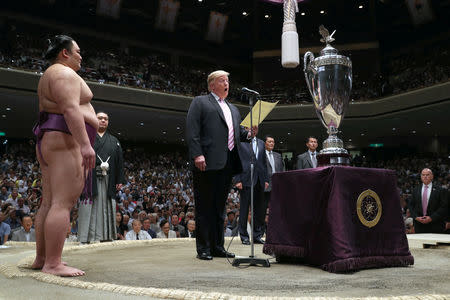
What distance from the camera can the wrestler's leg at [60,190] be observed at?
5.87ft

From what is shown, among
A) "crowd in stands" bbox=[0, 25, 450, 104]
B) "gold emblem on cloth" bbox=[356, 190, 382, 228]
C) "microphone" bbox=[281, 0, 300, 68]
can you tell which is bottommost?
"gold emblem on cloth" bbox=[356, 190, 382, 228]

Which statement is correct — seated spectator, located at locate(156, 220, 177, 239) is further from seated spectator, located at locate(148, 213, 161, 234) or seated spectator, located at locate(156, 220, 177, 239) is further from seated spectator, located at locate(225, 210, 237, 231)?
seated spectator, located at locate(225, 210, 237, 231)

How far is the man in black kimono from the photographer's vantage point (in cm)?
351

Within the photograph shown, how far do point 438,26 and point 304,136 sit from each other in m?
5.85

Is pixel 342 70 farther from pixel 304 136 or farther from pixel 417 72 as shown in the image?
pixel 304 136

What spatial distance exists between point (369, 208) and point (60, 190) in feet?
4.81

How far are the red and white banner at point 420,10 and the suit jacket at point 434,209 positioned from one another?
434 inches

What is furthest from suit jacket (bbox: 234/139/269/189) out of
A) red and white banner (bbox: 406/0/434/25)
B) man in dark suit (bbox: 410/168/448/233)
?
red and white banner (bbox: 406/0/434/25)

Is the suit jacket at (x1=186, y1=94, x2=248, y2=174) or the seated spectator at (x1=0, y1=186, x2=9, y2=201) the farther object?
the seated spectator at (x1=0, y1=186, x2=9, y2=201)

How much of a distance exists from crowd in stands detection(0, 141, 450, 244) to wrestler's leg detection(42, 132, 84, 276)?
84 cm

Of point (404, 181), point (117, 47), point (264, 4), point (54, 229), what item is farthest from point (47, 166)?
point (264, 4)

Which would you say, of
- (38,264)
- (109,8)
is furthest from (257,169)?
(109,8)

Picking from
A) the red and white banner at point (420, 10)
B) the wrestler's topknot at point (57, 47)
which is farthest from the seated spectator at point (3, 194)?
the red and white banner at point (420, 10)

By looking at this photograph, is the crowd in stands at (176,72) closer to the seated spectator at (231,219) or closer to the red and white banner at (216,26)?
the red and white banner at (216,26)
